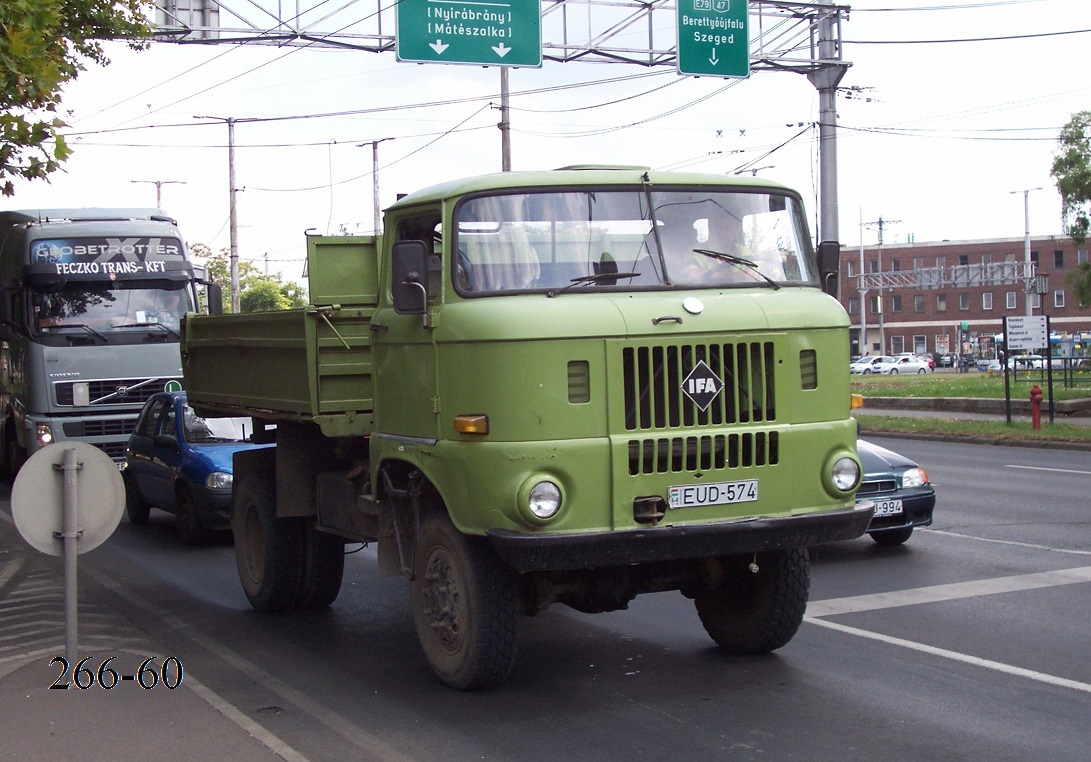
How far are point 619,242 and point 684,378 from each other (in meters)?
0.90

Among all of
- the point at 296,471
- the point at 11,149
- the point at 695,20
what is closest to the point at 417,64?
the point at 695,20

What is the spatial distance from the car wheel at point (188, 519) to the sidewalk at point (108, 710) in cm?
380

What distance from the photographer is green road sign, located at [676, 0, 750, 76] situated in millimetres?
21125

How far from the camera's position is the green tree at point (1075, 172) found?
112ft

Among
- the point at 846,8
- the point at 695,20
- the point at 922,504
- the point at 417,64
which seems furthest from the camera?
the point at 846,8

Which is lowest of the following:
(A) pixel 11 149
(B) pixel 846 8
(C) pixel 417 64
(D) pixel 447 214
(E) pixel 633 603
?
(E) pixel 633 603

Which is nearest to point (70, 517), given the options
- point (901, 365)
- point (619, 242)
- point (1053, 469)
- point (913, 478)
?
point (619, 242)

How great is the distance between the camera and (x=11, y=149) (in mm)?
9766

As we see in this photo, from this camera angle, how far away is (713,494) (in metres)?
6.64

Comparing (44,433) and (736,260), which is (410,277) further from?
(44,433)

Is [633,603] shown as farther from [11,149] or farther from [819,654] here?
[11,149]

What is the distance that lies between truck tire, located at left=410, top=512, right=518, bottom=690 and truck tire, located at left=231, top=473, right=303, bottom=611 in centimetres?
256

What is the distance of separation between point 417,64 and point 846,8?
8.24 metres

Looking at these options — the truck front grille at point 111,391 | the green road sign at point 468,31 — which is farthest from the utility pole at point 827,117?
the truck front grille at point 111,391
